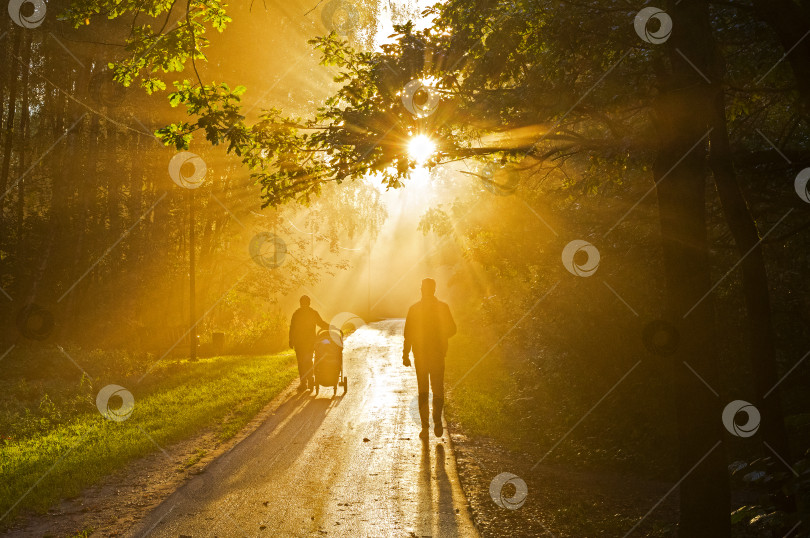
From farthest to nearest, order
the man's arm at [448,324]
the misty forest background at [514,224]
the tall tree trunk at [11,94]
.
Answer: the tall tree trunk at [11,94], the man's arm at [448,324], the misty forest background at [514,224]

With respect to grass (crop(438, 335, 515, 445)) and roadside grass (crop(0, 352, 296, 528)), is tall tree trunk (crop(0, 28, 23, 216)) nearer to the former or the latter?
roadside grass (crop(0, 352, 296, 528))

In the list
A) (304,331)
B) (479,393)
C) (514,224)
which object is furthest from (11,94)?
(479,393)

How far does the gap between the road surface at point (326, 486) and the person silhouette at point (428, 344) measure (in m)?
0.56

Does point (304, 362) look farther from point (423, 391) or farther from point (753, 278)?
point (753, 278)

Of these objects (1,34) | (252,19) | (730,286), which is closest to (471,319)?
(252,19)

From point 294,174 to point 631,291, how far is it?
6.51 m

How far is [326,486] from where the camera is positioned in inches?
304

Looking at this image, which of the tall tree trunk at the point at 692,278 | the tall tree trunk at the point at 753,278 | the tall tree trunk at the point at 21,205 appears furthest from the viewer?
the tall tree trunk at the point at 21,205

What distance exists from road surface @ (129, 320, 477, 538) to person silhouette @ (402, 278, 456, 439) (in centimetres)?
56

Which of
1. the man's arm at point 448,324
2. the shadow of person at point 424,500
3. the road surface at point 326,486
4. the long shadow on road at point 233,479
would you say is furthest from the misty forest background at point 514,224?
the long shadow on road at point 233,479

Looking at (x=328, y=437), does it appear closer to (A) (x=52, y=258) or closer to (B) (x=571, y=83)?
(B) (x=571, y=83)

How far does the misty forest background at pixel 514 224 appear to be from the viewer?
6.99 meters

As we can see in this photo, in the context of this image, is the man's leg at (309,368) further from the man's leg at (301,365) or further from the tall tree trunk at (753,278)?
the tall tree trunk at (753,278)

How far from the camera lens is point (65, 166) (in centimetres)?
2375
